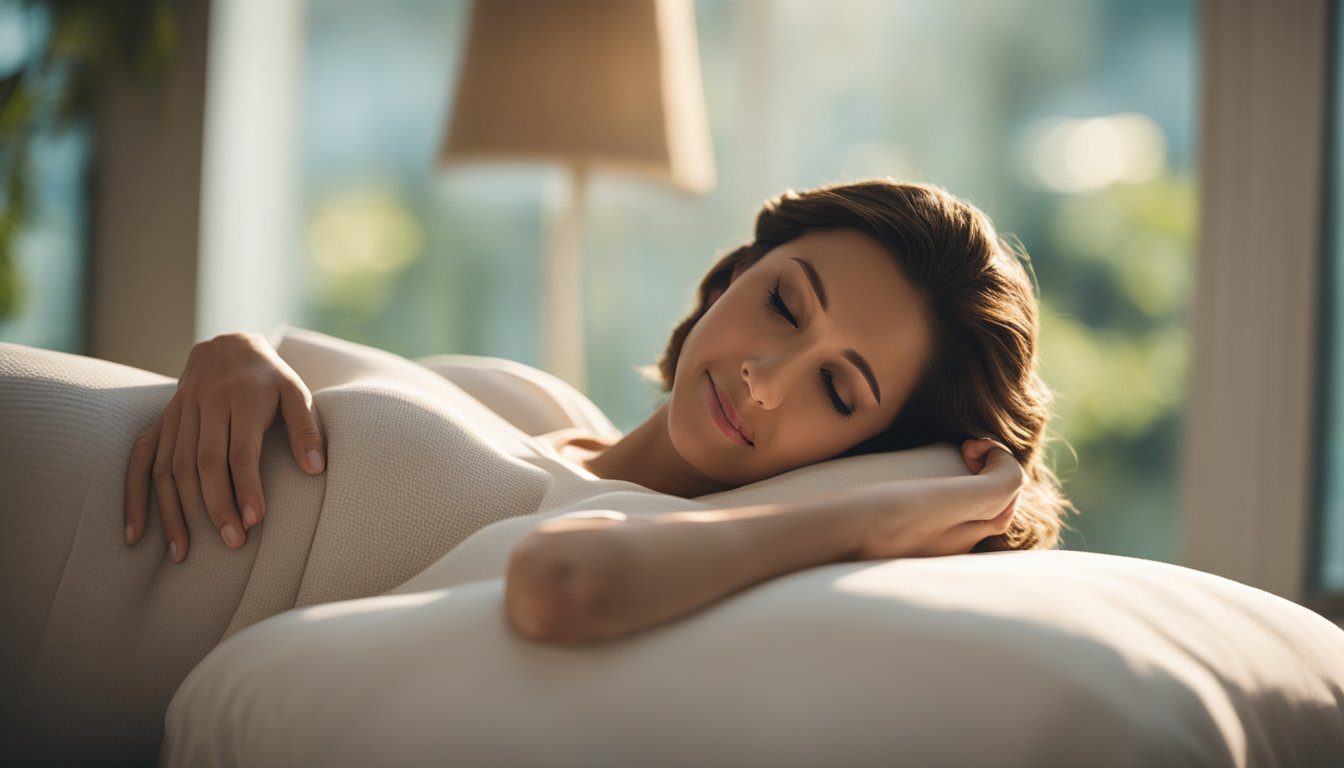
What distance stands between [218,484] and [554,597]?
45 cm

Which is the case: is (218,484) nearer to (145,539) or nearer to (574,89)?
(145,539)

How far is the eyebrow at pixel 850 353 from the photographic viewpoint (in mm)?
1223

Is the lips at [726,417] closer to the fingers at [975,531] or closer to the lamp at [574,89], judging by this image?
the fingers at [975,531]

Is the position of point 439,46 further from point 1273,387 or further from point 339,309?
point 1273,387

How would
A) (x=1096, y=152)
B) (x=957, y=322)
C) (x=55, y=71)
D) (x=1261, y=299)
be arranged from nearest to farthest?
(x=957, y=322) < (x=1261, y=299) < (x=55, y=71) < (x=1096, y=152)

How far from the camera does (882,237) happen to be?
1316 millimetres

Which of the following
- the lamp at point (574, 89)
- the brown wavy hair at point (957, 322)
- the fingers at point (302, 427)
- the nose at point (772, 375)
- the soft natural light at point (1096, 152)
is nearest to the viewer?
the fingers at point (302, 427)

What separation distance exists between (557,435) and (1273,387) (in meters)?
2.40

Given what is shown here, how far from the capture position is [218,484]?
919mm

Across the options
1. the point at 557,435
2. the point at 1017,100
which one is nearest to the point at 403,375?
the point at 557,435

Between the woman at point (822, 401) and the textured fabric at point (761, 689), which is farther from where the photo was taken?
the woman at point (822, 401)

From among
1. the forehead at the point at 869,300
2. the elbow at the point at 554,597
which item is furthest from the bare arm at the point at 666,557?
the forehead at the point at 869,300

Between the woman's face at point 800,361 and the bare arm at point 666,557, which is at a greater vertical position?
the woman's face at point 800,361

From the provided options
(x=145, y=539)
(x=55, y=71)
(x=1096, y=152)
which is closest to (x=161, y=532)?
(x=145, y=539)
